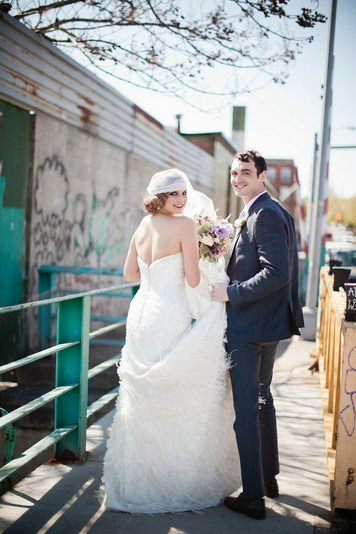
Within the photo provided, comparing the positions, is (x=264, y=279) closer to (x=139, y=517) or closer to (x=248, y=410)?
(x=248, y=410)

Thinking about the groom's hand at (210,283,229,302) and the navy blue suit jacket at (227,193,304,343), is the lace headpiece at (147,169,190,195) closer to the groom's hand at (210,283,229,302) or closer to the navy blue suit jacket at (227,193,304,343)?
the navy blue suit jacket at (227,193,304,343)

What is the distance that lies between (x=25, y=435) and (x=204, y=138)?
14.9 meters

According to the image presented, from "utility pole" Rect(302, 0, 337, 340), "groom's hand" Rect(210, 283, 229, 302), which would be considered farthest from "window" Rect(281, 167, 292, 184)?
"groom's hand" Rect(210, 283, 229, 302)

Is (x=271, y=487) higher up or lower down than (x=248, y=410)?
lower down

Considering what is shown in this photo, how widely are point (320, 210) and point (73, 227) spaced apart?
436cm

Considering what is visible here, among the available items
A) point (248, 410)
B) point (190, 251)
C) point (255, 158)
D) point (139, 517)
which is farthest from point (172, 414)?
point (255, 158)

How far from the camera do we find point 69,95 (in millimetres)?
8328

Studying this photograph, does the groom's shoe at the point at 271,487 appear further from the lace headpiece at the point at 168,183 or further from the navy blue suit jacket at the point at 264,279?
the lace headpiece at the point at 168,183

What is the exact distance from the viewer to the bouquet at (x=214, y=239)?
3.46 meters

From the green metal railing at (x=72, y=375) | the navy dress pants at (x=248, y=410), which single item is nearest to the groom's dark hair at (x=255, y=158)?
the navy dress pants at (x=248, y=410)

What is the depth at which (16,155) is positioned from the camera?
7.05 meters

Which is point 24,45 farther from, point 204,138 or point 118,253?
point 204,138

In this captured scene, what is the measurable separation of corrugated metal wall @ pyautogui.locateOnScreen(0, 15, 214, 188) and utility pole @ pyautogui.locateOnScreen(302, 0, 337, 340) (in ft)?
12.8

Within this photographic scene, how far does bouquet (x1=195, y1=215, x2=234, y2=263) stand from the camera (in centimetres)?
346
